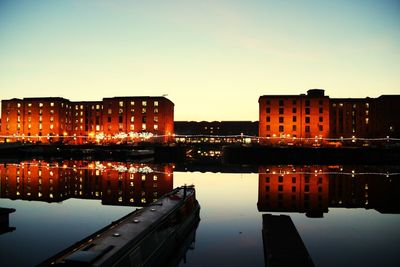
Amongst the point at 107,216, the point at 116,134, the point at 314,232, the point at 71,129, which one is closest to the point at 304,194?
the point at 314,232

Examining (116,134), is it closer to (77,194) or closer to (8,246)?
(77,194)

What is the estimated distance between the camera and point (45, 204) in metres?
35.0

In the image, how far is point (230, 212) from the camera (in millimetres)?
32344

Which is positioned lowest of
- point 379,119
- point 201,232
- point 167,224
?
point 201,232

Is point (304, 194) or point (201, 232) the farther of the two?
point (304, 194)

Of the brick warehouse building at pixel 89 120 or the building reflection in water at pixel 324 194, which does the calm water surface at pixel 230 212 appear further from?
the brick warehouse building at pixel 89 120

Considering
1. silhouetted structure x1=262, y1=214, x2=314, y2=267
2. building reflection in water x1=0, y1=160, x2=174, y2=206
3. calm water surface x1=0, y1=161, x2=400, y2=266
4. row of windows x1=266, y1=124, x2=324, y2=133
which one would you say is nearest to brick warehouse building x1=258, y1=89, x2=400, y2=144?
row of windows x1=266, y1=124, x2=324, y2=133

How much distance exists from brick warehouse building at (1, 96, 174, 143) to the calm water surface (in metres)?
111

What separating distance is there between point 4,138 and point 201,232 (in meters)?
198

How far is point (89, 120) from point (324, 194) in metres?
173

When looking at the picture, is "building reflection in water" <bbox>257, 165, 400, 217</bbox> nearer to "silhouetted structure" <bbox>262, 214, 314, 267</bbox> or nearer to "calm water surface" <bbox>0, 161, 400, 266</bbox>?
"calm water surface" <bbox>0, 161, 400, 266</bbox>

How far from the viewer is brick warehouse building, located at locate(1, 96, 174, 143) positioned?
547ft

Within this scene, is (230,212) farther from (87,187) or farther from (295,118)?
(295,118)

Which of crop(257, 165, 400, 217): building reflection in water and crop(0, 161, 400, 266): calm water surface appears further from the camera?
crop(257, 165, 400, 217): building reflection in water
